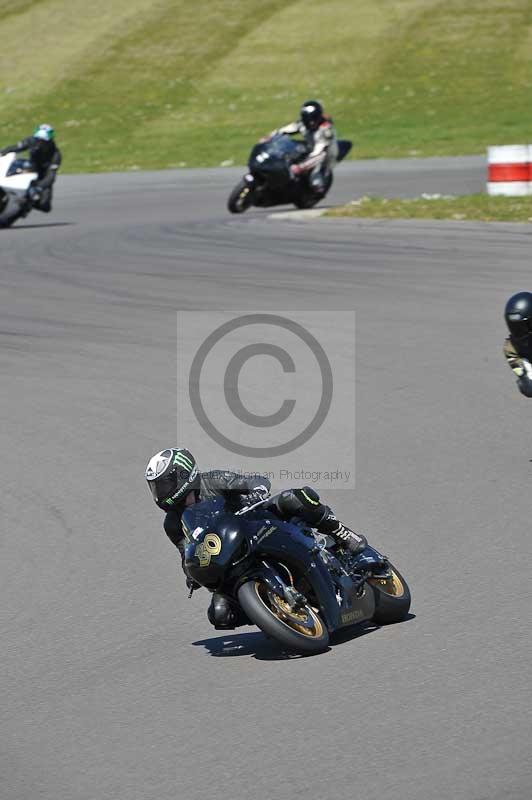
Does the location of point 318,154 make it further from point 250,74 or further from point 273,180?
point 250,74

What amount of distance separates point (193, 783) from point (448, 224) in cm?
1564

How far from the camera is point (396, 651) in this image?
680 cm

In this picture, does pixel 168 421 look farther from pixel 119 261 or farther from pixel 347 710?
pixel 119 261

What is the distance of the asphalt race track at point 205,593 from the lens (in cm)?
561

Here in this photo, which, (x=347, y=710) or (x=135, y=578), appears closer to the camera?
(x=347, y=710)

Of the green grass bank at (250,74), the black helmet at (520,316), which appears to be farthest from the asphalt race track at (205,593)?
the green grass bank at (250,74)

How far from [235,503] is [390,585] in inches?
36.5

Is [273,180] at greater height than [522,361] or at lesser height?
lesser

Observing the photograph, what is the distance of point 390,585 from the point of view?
732 centimetres

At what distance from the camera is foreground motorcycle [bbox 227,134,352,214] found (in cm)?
2269

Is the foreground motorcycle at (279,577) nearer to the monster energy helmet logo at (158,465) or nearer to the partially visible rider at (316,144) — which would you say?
the monster energy helmet logo at (158,465)

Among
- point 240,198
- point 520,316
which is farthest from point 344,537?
point 240,198

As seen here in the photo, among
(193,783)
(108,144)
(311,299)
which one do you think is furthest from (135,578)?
(108,144)

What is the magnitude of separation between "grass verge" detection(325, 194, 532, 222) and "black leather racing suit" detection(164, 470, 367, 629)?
44.4 ft
